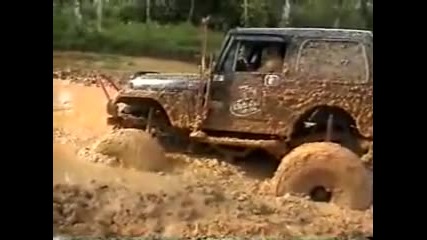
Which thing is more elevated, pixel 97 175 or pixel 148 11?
pixel 148 11

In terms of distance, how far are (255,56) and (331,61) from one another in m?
0.13

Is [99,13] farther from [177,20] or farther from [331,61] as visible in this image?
[331,61]

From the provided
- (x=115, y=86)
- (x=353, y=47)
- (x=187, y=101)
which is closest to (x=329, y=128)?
(x=353, y=47)

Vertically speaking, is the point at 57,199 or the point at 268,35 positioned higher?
the point at 268,35

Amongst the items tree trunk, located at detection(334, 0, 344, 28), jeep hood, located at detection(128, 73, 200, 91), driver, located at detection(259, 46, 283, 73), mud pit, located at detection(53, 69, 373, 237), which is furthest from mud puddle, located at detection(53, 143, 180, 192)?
tree trunk, located at detection(334, 0, 344, 28)

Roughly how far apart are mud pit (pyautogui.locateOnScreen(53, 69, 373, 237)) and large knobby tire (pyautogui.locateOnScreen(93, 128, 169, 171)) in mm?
14

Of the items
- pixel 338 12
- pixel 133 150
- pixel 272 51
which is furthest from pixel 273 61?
pixel 133 150

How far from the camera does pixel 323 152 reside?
4.86 ft

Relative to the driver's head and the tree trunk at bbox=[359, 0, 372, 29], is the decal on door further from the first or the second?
the tree trunk at bbox=[359, 0, 372, 29]

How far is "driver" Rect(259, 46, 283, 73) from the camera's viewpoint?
1.49 metres

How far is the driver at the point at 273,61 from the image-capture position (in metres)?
1.49

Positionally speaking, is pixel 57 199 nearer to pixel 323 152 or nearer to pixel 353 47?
pixel 323 152

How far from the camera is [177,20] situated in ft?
4.85
